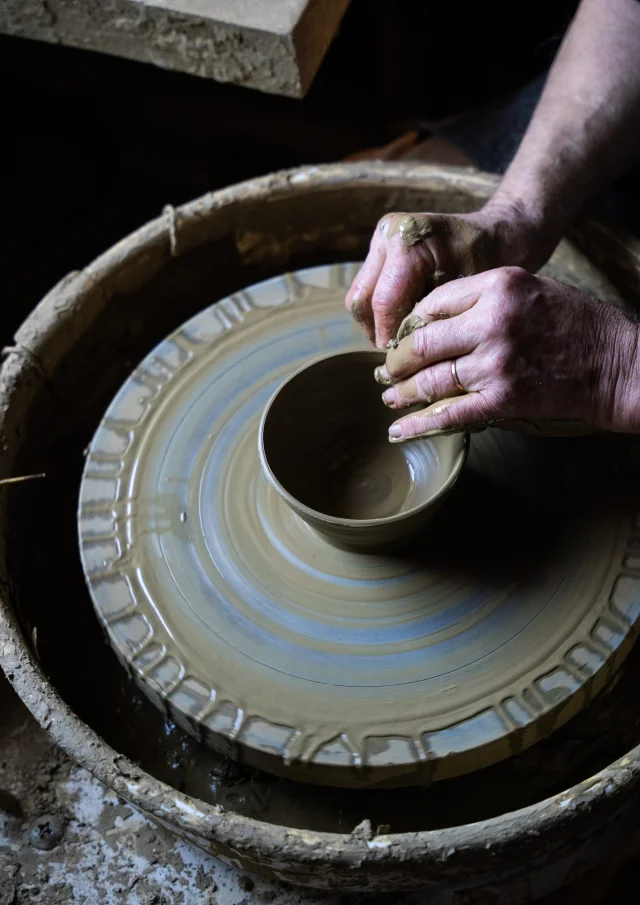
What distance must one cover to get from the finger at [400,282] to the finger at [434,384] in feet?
0.50

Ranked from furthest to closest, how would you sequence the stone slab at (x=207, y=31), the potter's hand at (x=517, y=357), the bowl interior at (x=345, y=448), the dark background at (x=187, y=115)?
the dark background at (x=187, y=115) < the stone slab at (x=207, y=31) < the bowl interior at (x=345, y=448) < the potter's hand at (x=517, y=357)

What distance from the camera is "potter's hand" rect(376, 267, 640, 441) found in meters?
1.35

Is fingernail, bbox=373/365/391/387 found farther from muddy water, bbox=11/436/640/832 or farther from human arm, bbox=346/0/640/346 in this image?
muddy water, bbox=11/436/640/832

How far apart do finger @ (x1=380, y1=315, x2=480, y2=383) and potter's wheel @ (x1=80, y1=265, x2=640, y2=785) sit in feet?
1.01

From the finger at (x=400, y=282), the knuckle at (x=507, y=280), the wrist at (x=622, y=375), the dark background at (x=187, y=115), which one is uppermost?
the dark background at (x=187, y=115)

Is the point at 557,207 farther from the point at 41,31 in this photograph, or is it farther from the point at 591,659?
the point at 41,31

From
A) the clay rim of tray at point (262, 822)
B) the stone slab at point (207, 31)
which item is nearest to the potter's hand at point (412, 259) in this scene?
the stone slab at point (207, 31)

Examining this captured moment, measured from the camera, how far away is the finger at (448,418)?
1.38 meters

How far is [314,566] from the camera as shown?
1554 millimetres

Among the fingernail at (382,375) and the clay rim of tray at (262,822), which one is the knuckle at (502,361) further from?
the clay rim of tray at (262,822)

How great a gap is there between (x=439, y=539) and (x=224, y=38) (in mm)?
1141

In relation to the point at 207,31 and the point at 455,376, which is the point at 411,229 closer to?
the point at 455,376

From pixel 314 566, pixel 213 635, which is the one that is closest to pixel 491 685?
pixel 314 566

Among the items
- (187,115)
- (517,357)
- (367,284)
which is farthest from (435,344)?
(187,115)
